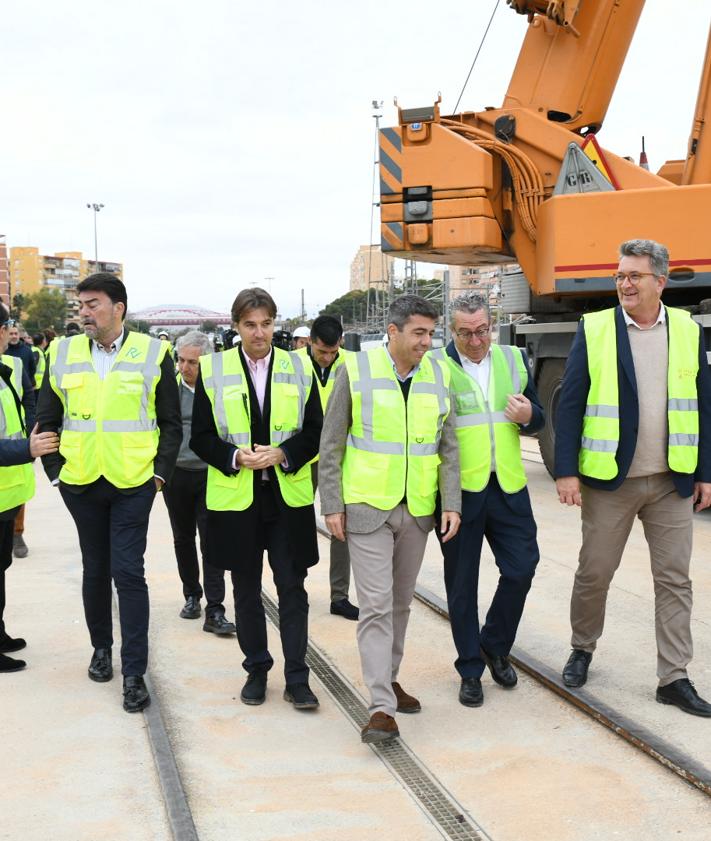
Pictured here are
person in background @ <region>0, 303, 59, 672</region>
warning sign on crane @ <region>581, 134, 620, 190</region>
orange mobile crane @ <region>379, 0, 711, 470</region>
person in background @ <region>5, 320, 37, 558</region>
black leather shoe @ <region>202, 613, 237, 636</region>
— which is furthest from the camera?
warning sign on crane @ <region>581, 134, 620, 190</region>

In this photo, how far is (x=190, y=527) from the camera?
646cm

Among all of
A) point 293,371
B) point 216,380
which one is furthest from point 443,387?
point 216,380

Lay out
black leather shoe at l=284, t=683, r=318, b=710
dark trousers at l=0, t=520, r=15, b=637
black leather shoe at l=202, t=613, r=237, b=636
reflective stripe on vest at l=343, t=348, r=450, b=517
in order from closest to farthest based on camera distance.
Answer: reflective stripe on vest at l=343, t=348, r=450, b=517
black leather shoe at l=284, t=683, r=318, b=710
dark trousers at l=0, t=520, r=15, b=637
black leather shoe at l=202, t=613, r=237, b=636

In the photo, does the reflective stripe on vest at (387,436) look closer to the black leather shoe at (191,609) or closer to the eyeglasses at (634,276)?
the eyeglasses at (634,276)

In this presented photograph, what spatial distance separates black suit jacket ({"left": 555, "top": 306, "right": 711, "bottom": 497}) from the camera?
4680 millimetres

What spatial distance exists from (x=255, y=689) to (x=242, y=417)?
1309mm

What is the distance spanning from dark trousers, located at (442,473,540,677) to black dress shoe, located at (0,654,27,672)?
91.3 inches

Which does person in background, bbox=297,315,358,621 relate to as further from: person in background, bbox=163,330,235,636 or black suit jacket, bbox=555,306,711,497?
black suit jacket, bbox=555,306,711,497

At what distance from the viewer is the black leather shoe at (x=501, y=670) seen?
495 cm

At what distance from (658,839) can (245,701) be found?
211cm

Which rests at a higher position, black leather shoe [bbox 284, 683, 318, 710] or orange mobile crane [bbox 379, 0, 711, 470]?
orange mobile crane [bbox 379, 0, 711, 470]

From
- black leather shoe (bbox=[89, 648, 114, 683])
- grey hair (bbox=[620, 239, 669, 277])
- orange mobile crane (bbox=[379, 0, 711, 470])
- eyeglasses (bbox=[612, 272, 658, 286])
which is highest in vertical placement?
orange mobile crane (bbox=[379, 0, 711, 470])

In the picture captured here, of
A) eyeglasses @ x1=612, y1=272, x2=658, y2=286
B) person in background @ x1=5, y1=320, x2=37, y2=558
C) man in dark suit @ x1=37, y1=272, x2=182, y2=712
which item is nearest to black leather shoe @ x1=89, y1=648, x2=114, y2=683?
man in dark suit @ x1=37, y1=272, x2=182, y2=712

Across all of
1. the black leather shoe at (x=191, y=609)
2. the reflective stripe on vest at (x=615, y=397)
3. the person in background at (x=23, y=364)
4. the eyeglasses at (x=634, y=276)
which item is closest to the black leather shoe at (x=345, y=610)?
the black leather shoe at (x=191, y=609)
